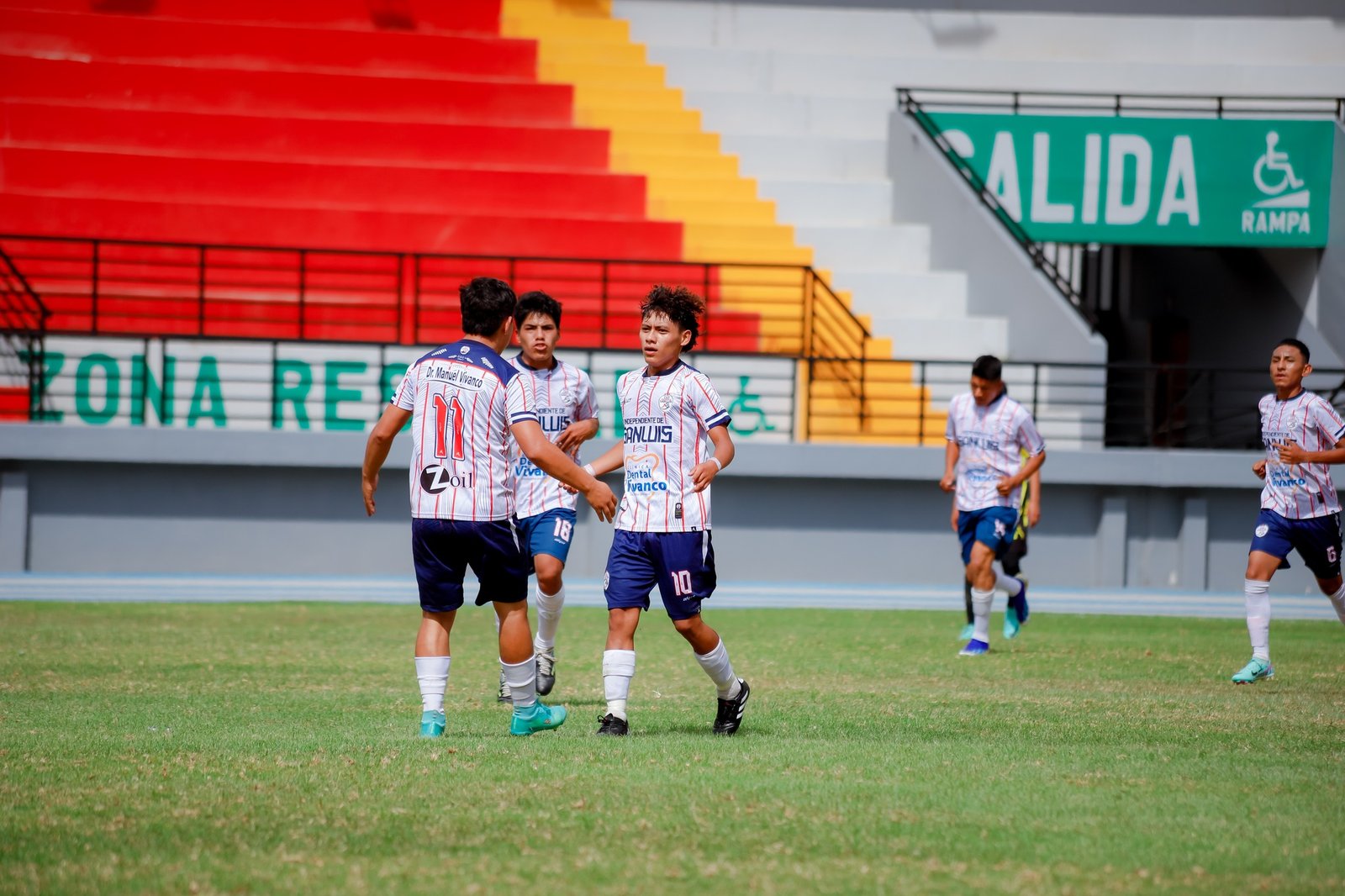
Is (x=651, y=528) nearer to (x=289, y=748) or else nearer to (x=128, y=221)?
(x=289, y=748)

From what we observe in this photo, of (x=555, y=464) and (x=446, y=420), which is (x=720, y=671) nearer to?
(x=555, y=464)

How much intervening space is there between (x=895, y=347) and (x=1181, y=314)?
8045mm

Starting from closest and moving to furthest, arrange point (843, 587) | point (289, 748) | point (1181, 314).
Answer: point (289, 748), point (843, 587), point (1181, 314)

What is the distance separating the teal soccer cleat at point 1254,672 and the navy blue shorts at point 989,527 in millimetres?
2149

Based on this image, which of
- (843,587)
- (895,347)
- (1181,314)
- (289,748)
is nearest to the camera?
(289,748)

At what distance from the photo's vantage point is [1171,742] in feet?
24.1

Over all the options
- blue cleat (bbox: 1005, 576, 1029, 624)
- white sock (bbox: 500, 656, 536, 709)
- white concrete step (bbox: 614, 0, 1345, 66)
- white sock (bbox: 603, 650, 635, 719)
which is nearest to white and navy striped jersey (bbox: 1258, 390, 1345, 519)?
blue cleat (bbox: 1005, 576, 1029, 624)

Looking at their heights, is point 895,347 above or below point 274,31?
below

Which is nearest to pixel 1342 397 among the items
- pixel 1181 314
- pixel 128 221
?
pixel 1181 314

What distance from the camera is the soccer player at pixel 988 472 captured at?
11758 millimetres

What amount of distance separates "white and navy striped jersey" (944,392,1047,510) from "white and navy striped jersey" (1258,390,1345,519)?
1849mm

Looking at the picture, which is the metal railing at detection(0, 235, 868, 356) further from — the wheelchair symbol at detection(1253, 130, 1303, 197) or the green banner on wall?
the wheelchair symbol at detection(1253, 130, 1303, 197)

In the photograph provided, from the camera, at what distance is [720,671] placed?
7.48 metres

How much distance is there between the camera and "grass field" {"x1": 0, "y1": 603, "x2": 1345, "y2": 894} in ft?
15.6
